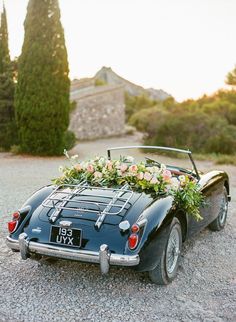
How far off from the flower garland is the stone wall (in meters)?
15.3

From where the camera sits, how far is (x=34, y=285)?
155 inches

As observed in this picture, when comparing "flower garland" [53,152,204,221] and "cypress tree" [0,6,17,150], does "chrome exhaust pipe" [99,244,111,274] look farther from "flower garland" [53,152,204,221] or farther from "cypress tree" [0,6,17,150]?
"cypress tree" [0,6,17,150]

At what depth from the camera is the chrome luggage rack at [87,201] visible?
12.6ft

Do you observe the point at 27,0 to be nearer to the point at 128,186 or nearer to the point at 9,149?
the point at 9,149

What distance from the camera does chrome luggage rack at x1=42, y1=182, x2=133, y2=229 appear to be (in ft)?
12.6

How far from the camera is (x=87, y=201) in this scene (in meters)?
4.02

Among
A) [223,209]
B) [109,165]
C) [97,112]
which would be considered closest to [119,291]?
[109,165]

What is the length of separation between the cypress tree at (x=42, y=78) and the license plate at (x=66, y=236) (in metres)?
10.5

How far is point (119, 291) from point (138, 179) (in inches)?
44.6

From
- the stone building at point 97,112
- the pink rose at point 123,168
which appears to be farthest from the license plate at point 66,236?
the stone building at point 97,112

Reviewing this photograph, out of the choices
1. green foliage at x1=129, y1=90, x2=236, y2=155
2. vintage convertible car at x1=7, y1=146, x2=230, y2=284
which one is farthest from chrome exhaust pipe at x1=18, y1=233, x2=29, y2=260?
green foliage at x1=129, y1=90, x2=236, y2=155

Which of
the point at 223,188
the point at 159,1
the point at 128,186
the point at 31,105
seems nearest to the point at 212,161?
the point at 159,1

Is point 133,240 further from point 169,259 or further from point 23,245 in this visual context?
point 23,245

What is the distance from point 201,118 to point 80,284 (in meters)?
13.2
